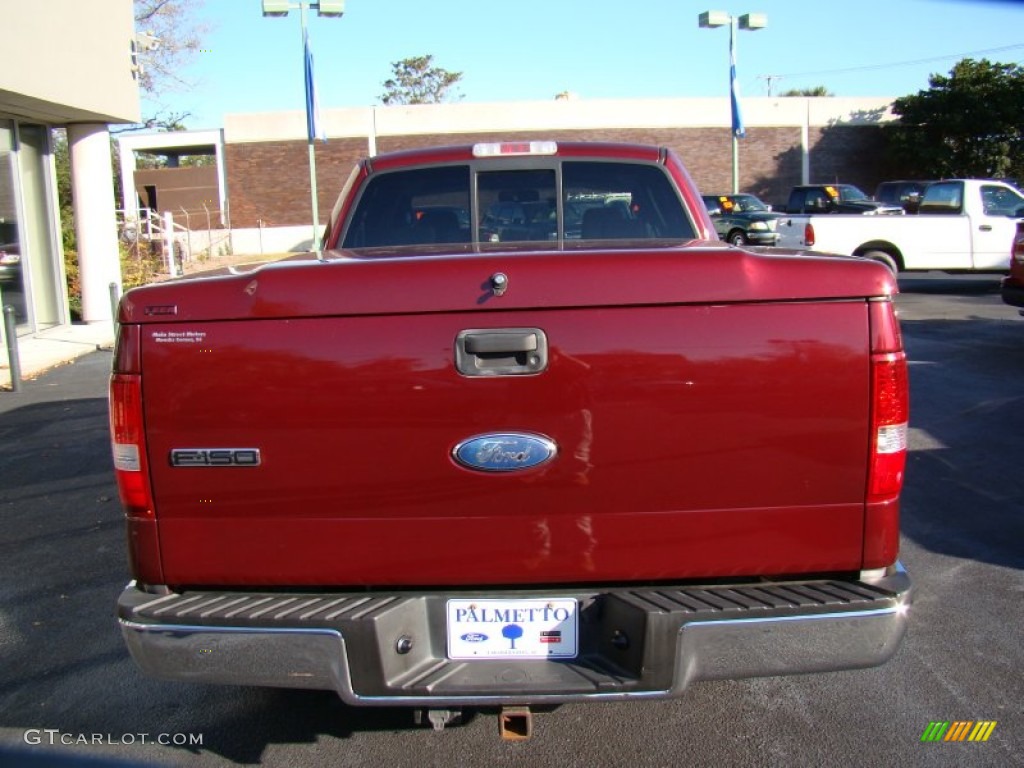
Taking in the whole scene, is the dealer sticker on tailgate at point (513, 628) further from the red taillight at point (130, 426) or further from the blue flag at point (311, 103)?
the blue flag at point (311, 103)

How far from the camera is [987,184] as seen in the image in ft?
54.8

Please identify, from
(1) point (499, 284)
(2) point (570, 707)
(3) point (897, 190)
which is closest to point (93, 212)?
(2) point (570, 707)

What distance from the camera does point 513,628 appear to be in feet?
8.64

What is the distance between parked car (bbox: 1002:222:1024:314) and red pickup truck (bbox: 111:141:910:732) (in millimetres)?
9782

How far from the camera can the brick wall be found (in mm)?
Answer: 37094

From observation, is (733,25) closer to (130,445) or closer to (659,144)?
(659,144)

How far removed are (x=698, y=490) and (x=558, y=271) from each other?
0.71m

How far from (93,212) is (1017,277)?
13.6m

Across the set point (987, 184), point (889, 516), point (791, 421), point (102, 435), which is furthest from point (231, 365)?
point (987, 184)

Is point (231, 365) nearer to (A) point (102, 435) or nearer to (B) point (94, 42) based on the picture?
(A) point (102, 435)

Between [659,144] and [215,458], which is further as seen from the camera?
[659,144]

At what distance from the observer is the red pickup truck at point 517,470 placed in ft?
8.27

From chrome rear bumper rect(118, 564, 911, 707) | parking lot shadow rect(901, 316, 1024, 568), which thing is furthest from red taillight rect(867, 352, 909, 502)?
parking lot shadow rect(901, 316, 1024, 568)

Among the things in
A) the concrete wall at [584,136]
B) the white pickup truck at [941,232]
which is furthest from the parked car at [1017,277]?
the concrete wall at [584,136]
